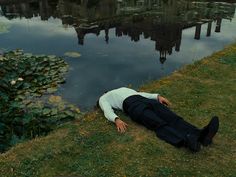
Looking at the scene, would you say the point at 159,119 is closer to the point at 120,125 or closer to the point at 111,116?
the point at 120,125

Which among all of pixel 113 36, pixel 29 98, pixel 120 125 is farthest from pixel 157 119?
pixel 113 36

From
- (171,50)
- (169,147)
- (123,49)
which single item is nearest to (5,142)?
(169,147)

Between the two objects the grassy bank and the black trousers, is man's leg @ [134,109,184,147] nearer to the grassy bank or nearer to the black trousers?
the black trousers

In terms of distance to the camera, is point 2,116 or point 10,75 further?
point 10,75

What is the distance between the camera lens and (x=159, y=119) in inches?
252

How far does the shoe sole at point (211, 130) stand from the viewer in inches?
220

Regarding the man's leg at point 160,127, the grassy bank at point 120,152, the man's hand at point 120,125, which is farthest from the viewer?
the man's hand at point 120,125

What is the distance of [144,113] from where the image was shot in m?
6.55

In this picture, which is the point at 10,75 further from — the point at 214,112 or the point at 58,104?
the point at 214,112

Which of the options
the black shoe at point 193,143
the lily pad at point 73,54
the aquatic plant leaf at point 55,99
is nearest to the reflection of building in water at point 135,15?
the lily pad at point 73,54

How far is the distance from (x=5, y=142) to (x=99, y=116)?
7.27ft

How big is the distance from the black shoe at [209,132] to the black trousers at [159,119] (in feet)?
0.44

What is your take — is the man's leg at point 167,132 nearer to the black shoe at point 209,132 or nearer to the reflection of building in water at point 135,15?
the black shoe at point 209,132

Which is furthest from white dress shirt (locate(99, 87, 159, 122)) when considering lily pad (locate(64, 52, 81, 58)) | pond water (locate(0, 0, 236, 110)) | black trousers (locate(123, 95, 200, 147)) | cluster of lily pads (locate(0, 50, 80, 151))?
lily pad (locate(64, 52, 81, 58))
